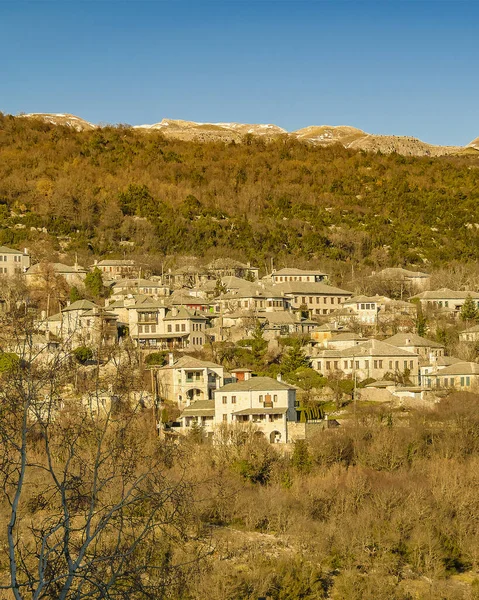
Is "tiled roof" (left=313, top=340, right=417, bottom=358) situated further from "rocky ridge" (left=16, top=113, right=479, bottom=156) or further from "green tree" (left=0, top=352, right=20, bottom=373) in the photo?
"rocky ridge" (left=16, top=113, right=479, bottom=156)

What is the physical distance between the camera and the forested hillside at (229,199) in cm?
8781

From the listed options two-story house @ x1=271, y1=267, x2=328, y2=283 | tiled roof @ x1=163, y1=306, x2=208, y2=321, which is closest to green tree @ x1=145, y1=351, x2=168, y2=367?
tiled roof @ x1=163, y1=306, x2=208, y2=321

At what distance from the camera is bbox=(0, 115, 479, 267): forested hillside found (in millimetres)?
87812

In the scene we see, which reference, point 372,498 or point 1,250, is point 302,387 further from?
point 1,250

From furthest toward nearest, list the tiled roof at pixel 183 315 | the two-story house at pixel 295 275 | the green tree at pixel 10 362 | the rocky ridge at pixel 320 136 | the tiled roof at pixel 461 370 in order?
the rocky ridge at pixel 320 136
the two-story house at pixel 295 275
the tiled roof at pixel 183 315
the tiled roof at pixel 461 370
the green tree at pixel 10 362

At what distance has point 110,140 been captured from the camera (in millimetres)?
128500

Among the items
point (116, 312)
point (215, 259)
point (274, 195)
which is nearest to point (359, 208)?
point (274, 195)

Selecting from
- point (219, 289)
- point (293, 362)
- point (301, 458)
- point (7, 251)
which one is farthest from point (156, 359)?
point (7, 251)

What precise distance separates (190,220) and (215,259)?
15.4m

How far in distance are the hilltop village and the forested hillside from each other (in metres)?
9.94

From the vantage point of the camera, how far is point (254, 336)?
55281 mm

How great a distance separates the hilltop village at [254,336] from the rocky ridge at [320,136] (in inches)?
2818

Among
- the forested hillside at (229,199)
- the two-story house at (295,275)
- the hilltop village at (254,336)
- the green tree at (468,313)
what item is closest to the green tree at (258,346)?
the hilltop village at (254,336)

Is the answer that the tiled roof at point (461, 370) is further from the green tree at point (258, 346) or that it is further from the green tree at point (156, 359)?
the green tree at point (156, 359)
